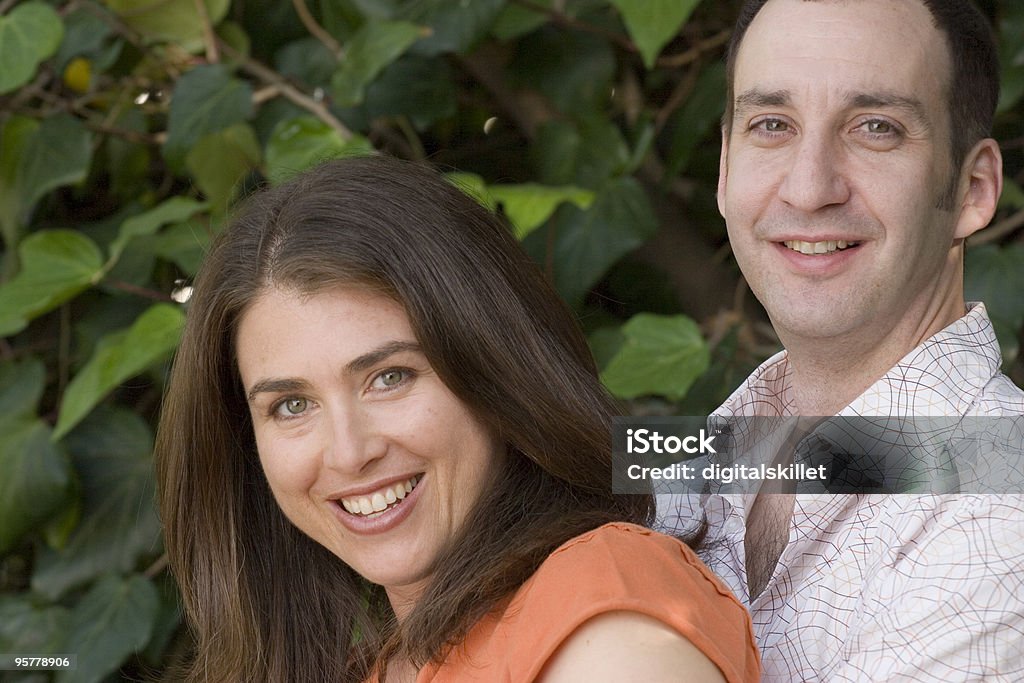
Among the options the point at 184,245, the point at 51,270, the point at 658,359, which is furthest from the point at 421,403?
the point at 51,270

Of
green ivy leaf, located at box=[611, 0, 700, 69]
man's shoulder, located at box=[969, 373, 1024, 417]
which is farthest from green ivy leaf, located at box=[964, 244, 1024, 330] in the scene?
man's shoulder, located at box=[969, 373, 1024, 417]

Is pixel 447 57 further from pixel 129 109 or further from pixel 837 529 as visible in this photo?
pixel 837 529

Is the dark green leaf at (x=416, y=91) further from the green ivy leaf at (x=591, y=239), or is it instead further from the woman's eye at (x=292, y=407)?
the woman's eye at (x=292, y=407)

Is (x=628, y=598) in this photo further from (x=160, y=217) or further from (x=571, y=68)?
(x=571, y=68)

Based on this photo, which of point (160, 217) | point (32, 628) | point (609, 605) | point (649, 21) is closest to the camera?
point (609, 605)

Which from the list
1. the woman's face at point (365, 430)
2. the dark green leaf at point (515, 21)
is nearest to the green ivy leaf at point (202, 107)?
the dark green leaf at point (515, 21)

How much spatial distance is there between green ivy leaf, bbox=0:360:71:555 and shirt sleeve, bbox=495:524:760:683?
128 centimetres

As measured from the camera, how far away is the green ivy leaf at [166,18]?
7.16 ft

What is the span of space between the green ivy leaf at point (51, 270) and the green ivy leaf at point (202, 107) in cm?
20

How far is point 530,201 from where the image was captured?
5.98ft

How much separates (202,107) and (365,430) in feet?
3.64

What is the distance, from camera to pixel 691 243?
2.26 m

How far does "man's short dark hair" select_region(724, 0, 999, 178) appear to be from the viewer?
3.71 feet

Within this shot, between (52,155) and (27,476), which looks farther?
(52,155)
